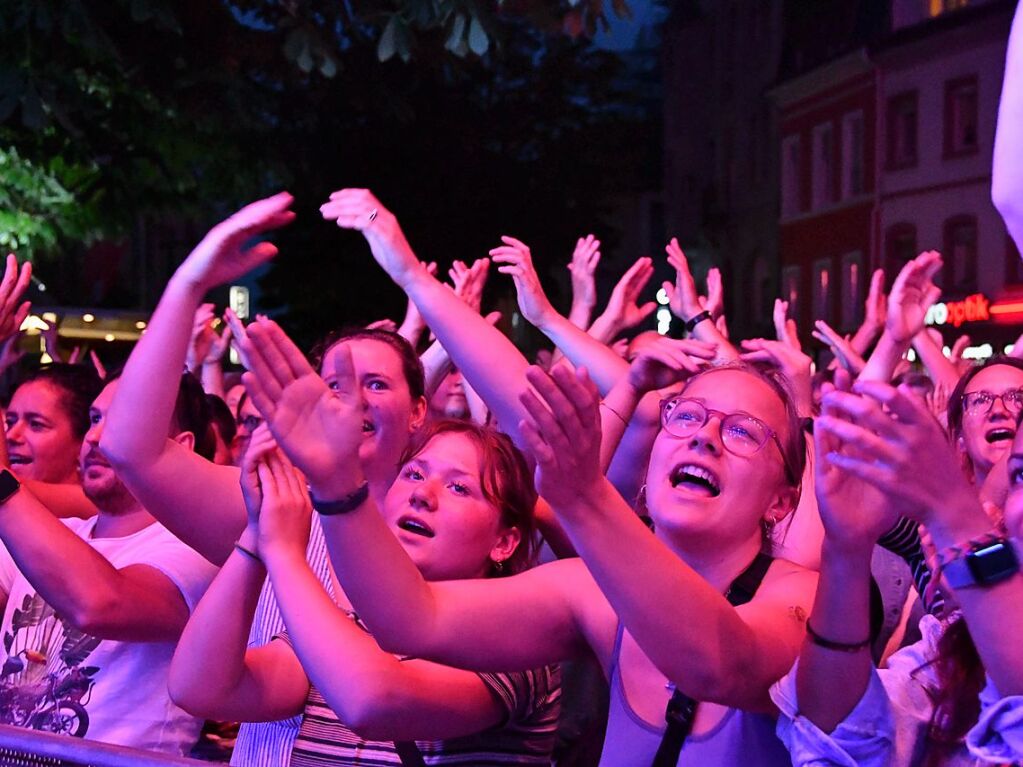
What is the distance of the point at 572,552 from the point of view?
3.18 m

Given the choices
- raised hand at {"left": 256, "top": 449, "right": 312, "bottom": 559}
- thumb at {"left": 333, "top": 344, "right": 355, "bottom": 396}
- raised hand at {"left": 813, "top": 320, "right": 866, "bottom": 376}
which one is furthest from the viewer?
raised hand at {"left": 813, "top": 320, "right": 866, "bottom": 376}

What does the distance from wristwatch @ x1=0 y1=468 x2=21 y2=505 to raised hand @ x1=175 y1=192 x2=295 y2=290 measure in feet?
1.87

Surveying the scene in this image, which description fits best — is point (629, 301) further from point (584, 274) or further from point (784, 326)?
point (784, 326)

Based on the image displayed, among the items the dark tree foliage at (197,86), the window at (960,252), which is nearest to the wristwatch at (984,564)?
the dark tree foliage at (197,86)

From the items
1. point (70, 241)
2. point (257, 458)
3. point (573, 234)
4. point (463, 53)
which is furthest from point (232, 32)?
point (573, 234)

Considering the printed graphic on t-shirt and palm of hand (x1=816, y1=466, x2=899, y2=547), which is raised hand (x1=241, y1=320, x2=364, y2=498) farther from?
the printed graphic on t-shirt

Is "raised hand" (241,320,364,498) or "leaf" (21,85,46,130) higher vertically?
"leaf" (21,85,46,130)

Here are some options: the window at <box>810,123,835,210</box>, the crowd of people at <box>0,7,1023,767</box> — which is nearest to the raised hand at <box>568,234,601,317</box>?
the crowd of people at <box>0,7,1023,767</box>

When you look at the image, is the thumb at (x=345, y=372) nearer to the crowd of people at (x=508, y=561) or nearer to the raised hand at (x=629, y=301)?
the crowd of people at (x=508, y=561)

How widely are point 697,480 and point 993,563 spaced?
0.74 meters

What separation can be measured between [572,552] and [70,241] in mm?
8433

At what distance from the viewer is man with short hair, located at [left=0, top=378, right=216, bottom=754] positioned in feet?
8.86

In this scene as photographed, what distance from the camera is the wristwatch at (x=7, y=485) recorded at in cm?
277

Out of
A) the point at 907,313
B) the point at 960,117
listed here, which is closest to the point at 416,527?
the point at 907,313
